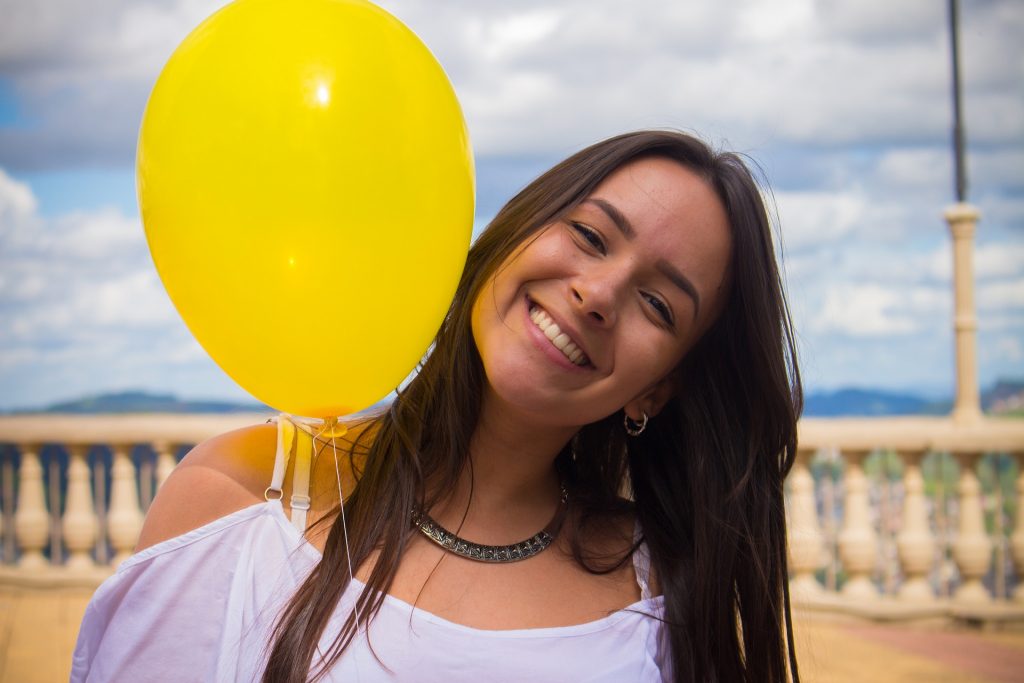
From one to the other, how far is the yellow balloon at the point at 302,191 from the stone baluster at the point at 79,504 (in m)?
3.88

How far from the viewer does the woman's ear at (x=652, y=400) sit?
71.7 inches

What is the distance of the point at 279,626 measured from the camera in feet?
4.80

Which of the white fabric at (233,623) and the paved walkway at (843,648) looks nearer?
the white fabric at (233,623)

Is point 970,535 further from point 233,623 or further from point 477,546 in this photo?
point 233,623

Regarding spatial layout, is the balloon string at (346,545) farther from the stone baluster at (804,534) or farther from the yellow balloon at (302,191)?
the stone baluster at (804,534)

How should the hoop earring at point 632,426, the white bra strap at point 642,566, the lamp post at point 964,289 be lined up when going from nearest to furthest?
1. the white bra strap at point 642,566
2. the hoop earring at point 632,426
3. the lamp post at point 964,289

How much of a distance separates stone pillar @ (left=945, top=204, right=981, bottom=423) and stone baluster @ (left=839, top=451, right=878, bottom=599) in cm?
78

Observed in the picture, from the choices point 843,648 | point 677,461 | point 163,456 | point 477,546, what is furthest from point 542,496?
point 163,456

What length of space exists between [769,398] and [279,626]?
3.16 feet

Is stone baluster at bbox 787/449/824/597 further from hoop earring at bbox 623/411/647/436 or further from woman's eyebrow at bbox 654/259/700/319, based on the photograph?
woman's eyebrow at bbox 654/259/700/319

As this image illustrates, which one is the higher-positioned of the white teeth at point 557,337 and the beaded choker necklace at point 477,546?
the white teeth at point 557,337

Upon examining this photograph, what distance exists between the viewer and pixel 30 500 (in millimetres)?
4809

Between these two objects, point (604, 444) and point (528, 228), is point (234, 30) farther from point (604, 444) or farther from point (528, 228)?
point (604, 444)

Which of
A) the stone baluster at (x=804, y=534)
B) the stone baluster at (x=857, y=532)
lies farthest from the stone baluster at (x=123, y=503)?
the stone baluster at (x=857, y=532)
